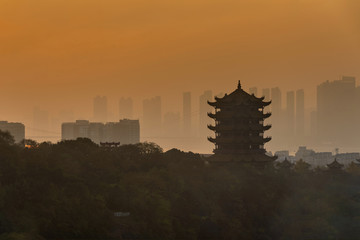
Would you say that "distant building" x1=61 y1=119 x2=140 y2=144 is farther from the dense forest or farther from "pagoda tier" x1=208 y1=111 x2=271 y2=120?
the dense forest

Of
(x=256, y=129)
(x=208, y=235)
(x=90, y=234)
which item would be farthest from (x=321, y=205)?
(x=90, y=234)

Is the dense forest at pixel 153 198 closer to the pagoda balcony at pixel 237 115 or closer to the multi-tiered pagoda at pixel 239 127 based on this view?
the multi-tiered pagoda at pixel 239 127

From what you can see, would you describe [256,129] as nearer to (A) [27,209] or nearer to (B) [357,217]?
(B) [357,217]

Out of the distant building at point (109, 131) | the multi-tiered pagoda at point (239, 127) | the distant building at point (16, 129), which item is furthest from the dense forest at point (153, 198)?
the distant building at point (109, 131)

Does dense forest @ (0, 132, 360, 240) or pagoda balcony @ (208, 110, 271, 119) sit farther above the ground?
pagoda balcony @ (208, 110, 271, 119)

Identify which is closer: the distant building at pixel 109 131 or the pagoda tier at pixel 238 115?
the pagoda tier at pixel 238 115

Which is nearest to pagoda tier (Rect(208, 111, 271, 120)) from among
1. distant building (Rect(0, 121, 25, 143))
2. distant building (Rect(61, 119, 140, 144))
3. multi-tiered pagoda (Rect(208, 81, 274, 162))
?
multi-tiered pagoda (Rect(208, 81, 274, 162))
